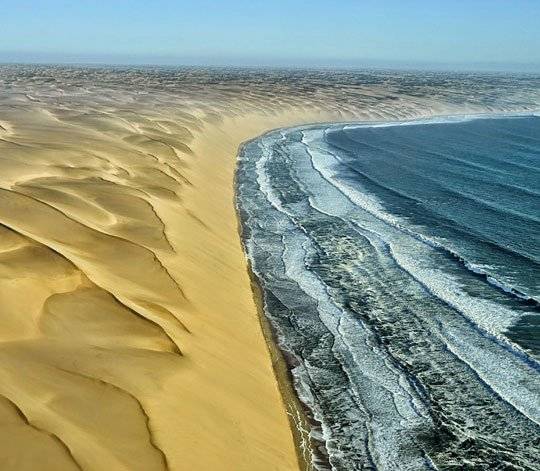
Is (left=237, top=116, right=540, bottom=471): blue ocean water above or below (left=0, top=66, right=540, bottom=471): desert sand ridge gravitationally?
below

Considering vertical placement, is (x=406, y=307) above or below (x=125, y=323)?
below

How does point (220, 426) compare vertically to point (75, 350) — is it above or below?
below

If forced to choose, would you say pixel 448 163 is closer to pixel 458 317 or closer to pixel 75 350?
pixel 458 317

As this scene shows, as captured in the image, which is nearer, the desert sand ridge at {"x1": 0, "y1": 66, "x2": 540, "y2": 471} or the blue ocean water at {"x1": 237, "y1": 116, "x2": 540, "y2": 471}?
the desert sand ridge at {"x1": 0, "y1": 66, "x2": 540, "y2": 471}

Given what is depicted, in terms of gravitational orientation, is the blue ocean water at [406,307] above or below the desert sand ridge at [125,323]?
below

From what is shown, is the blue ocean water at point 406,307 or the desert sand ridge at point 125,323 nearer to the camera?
the desert sand ridge at point 125,323

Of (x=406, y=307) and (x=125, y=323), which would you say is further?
(x=406, y=307)

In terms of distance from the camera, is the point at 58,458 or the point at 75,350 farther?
the point at 75,350

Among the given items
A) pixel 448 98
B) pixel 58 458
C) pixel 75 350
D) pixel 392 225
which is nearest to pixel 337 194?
pixel 392 225
